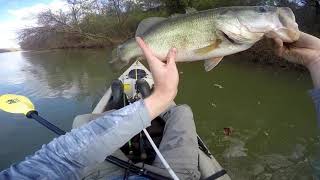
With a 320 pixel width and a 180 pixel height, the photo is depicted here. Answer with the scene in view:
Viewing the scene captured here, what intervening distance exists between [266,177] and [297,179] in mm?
426

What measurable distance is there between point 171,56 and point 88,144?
1.98 ft

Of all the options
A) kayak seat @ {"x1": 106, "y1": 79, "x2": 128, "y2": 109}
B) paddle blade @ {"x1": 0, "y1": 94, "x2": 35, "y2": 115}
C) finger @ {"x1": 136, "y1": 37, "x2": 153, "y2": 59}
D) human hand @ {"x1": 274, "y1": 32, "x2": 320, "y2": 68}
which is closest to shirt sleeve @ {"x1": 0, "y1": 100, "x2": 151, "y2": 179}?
finger @ {"x1": 136, "y1": 37, "x2": 153, "y2": 59}

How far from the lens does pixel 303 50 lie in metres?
2.23

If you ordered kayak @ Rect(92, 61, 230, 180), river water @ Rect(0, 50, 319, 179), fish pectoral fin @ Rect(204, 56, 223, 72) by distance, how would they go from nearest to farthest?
fish pectoral fin @ Rect(204, 56, 223, 72)
kayak @ Rect(92, 61, 230, 180)
river water @ Rect(0, 50, 319, 179)

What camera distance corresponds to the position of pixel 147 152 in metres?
3.59

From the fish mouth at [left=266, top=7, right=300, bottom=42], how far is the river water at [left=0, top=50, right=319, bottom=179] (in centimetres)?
354

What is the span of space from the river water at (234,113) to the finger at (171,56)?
369cm

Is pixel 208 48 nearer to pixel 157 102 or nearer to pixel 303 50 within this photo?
pixel 157 102

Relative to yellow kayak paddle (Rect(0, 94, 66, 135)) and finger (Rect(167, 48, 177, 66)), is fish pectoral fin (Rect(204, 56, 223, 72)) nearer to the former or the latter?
finger (Rect(167, 48, 177, 66))

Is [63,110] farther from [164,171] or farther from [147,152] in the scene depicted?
[164,171]

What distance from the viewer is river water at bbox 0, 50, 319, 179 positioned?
18.7 ft

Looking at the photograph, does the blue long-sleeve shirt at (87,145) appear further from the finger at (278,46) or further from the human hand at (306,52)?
the human hand at (306,52)

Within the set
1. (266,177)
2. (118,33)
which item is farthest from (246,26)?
(118,33)

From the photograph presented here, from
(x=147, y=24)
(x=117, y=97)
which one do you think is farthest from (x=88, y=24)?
(x=147, y=24)
